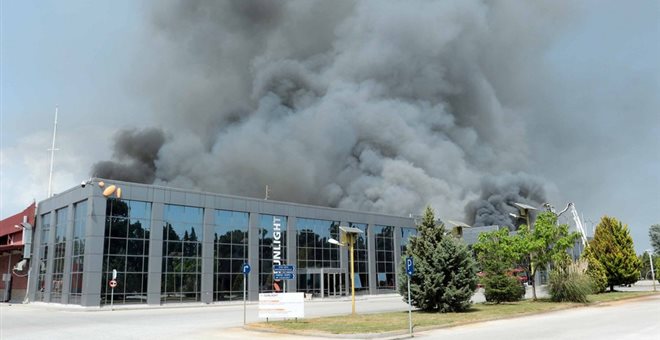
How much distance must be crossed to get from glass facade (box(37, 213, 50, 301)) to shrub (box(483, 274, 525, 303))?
1385 inches

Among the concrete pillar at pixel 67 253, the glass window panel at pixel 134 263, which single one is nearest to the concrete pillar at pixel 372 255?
the glass window panel at pixel 134 263

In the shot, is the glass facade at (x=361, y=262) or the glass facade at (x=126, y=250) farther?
the glass facade at (x=361, y=262)

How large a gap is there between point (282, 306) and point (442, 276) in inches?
332

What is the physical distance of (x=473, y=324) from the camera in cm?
1970

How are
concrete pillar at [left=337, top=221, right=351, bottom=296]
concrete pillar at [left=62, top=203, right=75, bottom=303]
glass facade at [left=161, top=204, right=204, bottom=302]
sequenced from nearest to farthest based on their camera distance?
concrete pillar at [left=62, top=203, right=75, bottom=303], glass facade at [left=161, top=204, right=204, bottom=302], concrete pillar at [left=337, top=221, right=351, bottom=296]

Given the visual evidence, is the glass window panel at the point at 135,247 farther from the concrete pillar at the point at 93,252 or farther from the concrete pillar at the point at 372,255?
the concrete pillar at the point at 372,255

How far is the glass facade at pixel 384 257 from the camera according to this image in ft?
182

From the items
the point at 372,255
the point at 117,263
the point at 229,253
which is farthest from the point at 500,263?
the point at 117,263

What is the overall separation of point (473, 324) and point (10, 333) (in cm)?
1771

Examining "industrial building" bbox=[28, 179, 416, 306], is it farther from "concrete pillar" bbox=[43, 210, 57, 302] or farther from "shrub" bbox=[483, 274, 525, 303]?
"shrub" bbox=[483, 274, 525, 303]

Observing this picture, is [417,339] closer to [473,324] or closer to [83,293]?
[473,324]

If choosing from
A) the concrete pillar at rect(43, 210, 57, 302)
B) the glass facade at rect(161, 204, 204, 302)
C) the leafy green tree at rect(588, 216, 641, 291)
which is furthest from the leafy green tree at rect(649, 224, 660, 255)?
the concrete pillar at rect(43, 210, 57, 302)

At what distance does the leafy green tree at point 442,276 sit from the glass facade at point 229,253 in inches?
809

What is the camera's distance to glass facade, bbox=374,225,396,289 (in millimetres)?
55594
